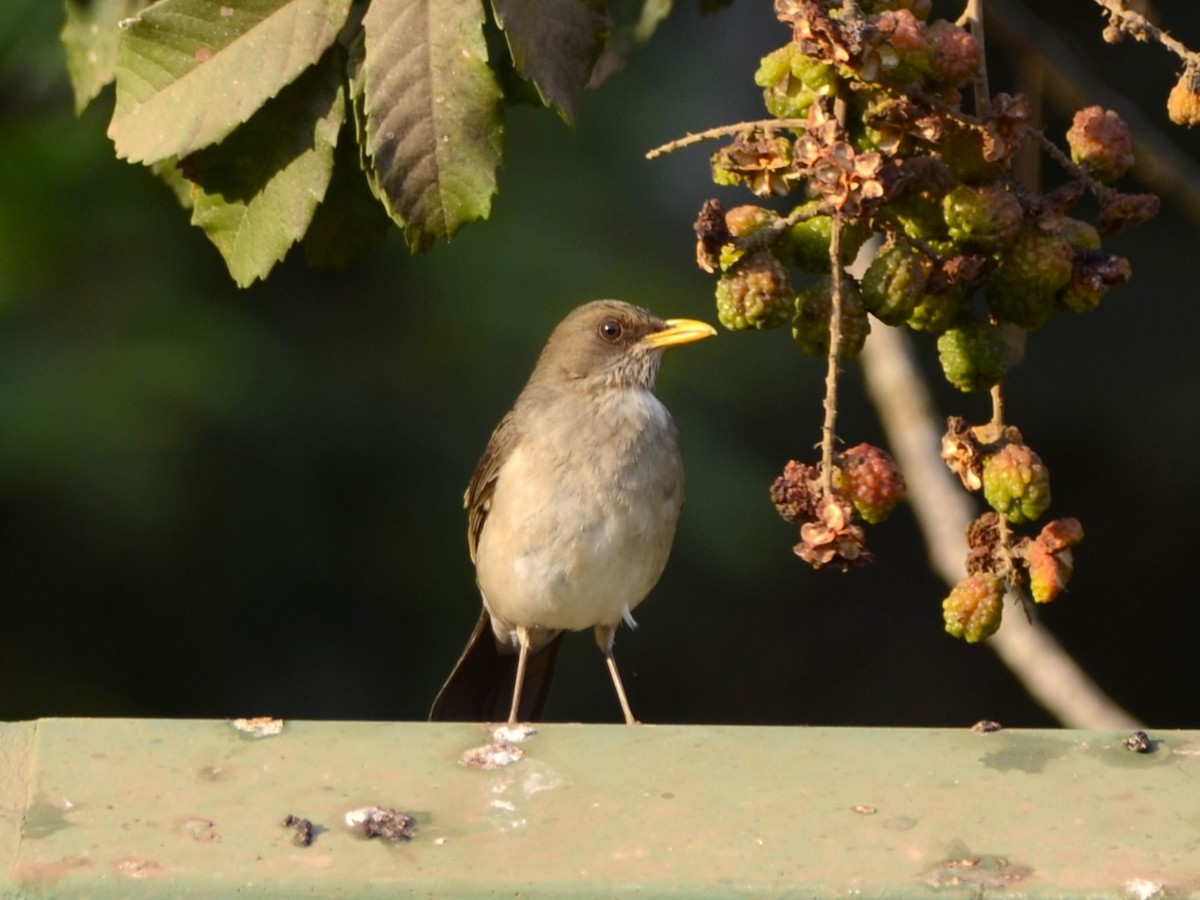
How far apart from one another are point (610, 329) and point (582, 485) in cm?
41

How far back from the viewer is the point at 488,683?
4.98 meters

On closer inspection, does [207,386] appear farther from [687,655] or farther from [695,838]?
[695,838]

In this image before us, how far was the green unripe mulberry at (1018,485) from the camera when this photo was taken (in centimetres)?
238

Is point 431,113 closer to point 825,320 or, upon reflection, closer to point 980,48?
point 825,320

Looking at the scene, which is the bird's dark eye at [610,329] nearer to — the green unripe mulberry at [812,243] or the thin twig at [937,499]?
the thin twig at [937,499]

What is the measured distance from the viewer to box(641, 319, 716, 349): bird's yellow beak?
4.49 m

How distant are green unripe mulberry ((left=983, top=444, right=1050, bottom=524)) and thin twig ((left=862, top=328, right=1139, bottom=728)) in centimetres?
140

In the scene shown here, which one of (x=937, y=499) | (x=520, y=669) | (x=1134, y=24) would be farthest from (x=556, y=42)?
(x=520, y=669)

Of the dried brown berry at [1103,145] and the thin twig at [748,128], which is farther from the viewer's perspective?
the dried brown berry at [1103,145]

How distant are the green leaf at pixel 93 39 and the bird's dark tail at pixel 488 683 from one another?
2.30 m

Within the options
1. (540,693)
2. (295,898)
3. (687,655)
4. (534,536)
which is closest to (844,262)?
(295,898)

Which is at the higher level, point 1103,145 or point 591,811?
point 1103,145

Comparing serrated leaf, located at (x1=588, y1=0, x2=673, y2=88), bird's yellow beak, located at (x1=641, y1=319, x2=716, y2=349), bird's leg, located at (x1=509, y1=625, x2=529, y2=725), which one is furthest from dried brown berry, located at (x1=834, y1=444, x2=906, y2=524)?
bird's leg, located at (x1=509, y1=625, x2=529, y2=725)

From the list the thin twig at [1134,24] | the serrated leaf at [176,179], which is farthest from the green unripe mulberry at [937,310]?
the serrated leaf at [176,179]
